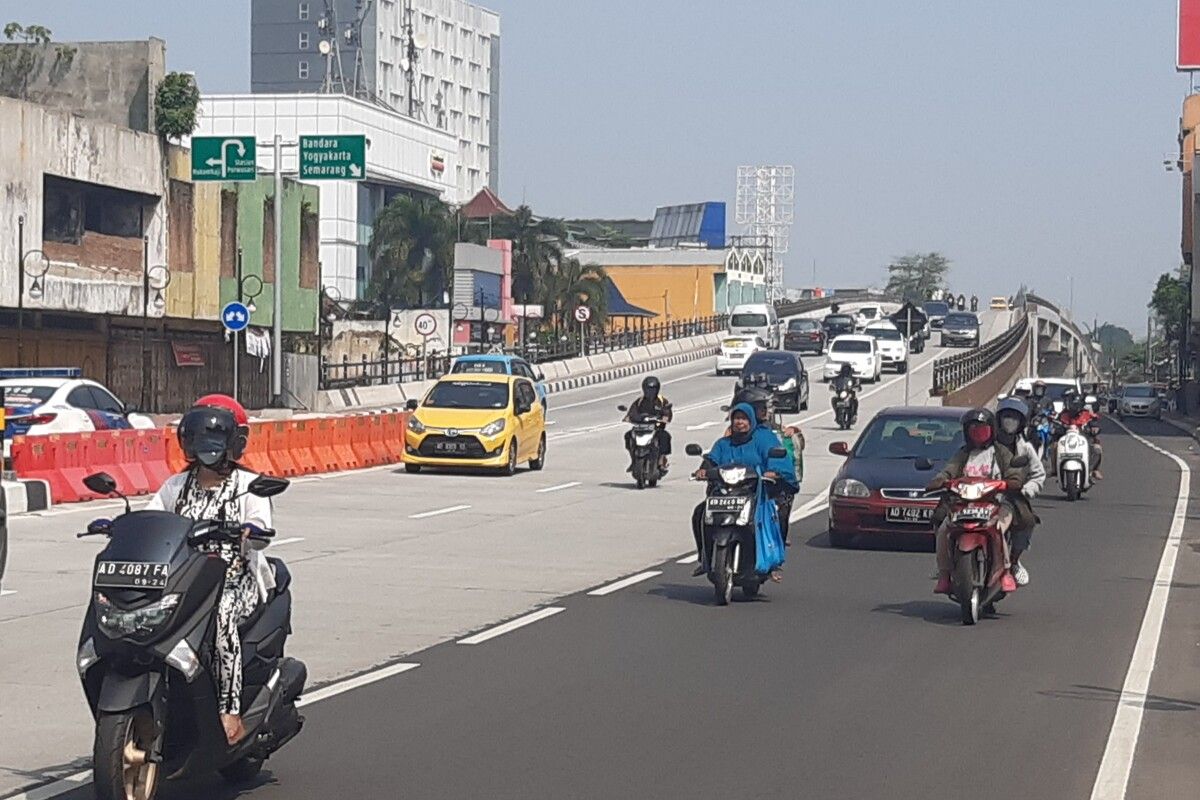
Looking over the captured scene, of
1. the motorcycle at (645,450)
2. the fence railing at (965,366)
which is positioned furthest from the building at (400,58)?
the motorcycle at (645,450)

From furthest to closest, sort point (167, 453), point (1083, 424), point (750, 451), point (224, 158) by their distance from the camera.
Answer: point (224, 158), point (1083, 424), point (167, 453), point (750, 451)

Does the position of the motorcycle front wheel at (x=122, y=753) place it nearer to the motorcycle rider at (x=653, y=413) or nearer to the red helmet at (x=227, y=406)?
the red helmet at (x=227, y=406)

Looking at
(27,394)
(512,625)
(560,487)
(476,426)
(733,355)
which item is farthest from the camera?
(733,355)

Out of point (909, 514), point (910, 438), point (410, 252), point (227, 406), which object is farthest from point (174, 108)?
point (227, 406)

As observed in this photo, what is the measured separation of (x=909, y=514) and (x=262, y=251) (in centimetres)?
3894

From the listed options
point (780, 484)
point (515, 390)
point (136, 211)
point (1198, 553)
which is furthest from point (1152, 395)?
point (780, 484)

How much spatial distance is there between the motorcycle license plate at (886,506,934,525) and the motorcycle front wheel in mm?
13669

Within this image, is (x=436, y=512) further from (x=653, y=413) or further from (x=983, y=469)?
(x=983, y=469)

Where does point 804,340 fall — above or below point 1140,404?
above

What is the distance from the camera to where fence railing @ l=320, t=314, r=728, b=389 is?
63.5 metres

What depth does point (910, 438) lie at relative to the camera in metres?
21.3

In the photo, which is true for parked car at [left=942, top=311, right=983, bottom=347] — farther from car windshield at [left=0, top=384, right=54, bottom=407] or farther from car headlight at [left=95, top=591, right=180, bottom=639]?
car headlight at [left=95, top=591, right=180, bottom=639]

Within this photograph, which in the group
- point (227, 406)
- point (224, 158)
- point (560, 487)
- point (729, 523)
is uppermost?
point (224, 158)

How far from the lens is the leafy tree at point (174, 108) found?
52188 millimetres
